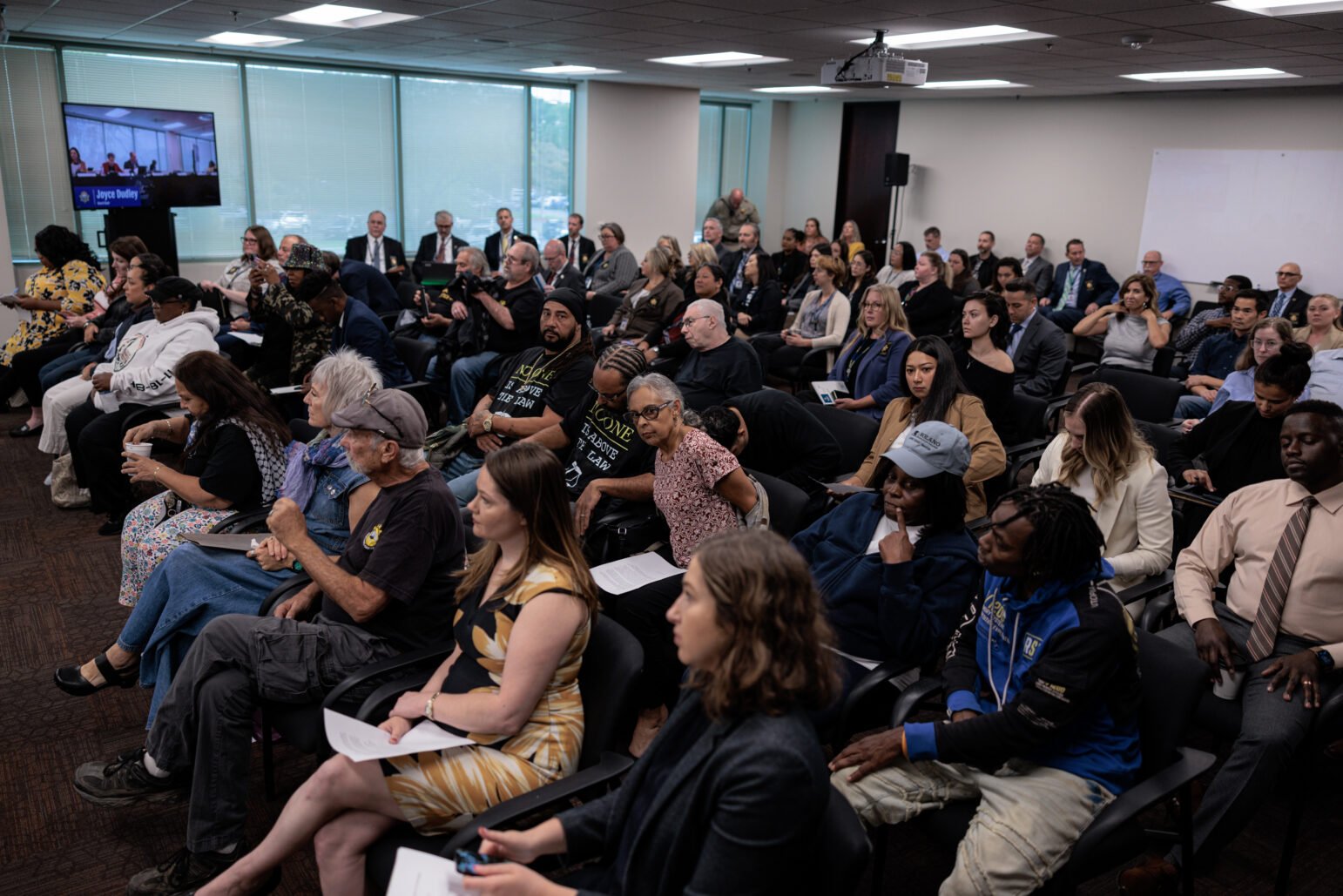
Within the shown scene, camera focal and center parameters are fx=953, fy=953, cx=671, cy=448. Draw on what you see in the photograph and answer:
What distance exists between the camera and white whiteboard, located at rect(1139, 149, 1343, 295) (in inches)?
367

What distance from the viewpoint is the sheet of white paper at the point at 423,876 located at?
1.74 meters

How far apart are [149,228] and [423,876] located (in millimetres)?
8866

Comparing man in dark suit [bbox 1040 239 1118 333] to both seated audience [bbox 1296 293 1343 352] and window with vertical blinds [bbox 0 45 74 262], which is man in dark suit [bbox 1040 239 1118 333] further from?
window with vertical blinds [bbox 0 45 74 262]

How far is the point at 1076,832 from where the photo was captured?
6.60 feet

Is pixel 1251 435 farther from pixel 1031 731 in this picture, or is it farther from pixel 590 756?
pixel 590 756

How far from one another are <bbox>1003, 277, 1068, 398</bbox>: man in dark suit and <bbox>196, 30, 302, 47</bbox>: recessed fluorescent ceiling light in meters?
6.72

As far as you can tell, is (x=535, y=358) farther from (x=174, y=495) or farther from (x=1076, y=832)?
(x=1076, y=832)

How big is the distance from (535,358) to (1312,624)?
3.23 m

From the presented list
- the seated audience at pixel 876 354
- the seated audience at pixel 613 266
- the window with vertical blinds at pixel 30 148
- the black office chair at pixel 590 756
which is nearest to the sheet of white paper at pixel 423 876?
the black office chair at pixel 590 756

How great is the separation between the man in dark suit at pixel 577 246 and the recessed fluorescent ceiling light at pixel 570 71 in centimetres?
153

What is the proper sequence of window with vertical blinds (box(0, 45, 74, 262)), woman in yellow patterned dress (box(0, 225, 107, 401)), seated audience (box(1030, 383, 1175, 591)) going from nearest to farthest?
1. seated audience (box(1030, 383, 1175, 591))
2. woman in yellow patterned dress (box(0, 225, 107, 401))
3. window with vertical blinds (box(0, 45, 74, 262))

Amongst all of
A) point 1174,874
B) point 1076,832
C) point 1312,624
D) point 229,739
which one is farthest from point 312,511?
point 1312,624

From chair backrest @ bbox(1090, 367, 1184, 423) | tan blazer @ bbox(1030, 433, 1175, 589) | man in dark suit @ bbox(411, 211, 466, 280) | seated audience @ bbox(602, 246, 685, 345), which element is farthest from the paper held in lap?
man in dark suit @ bbox(411, 211, 466, 280)

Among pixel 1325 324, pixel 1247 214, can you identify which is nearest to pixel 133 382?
pixel 1325 324
